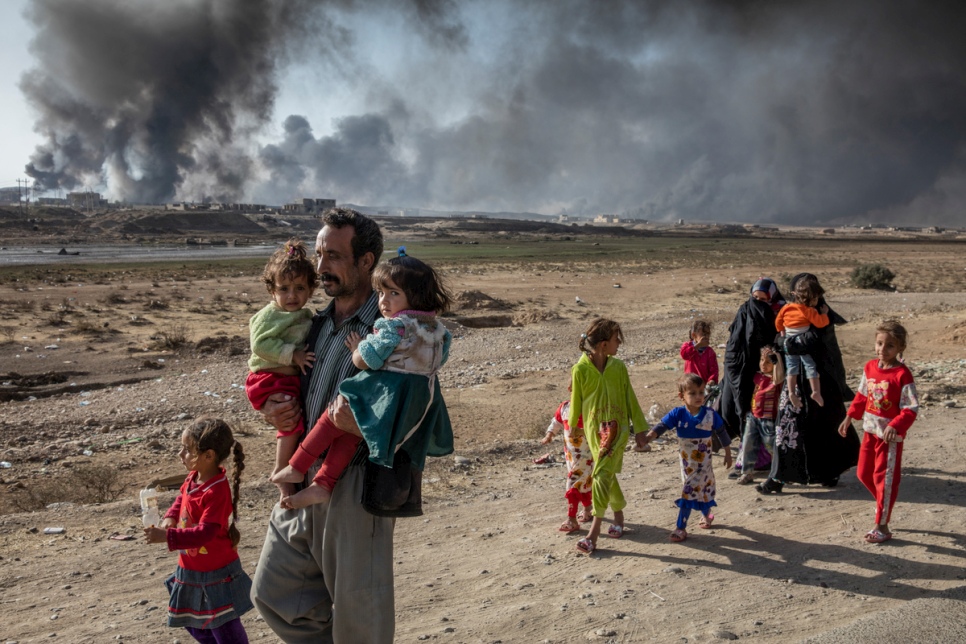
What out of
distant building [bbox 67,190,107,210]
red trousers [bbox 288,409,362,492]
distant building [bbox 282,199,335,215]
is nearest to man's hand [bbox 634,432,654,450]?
red trousers [bbox 288,409,362,492]

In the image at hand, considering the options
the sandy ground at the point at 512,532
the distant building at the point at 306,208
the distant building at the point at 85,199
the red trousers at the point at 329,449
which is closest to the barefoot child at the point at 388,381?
the red trousers at the point at 329,449

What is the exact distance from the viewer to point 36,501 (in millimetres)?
6867

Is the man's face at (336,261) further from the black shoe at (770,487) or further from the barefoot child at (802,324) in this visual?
the black shoe at (770,487)

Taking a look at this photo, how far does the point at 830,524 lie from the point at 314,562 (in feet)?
13.5

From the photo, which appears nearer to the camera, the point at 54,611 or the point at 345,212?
the point at 345,212

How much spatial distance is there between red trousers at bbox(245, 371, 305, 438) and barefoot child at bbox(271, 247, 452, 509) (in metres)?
0.17

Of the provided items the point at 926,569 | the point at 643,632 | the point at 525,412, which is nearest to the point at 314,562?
the point at 643,632

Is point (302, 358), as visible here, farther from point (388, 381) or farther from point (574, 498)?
point (574, 498)

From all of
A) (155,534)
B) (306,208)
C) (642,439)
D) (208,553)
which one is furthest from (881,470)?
(306,208)

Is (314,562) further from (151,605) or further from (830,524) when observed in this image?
(830,524)

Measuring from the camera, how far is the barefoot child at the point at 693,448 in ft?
17.2

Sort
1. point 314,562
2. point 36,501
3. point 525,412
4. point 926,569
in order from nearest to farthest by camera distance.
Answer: point 314,562, point 926,569, point 36,501, point 525,412

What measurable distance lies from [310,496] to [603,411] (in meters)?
2.88

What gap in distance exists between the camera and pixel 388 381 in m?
2.53
